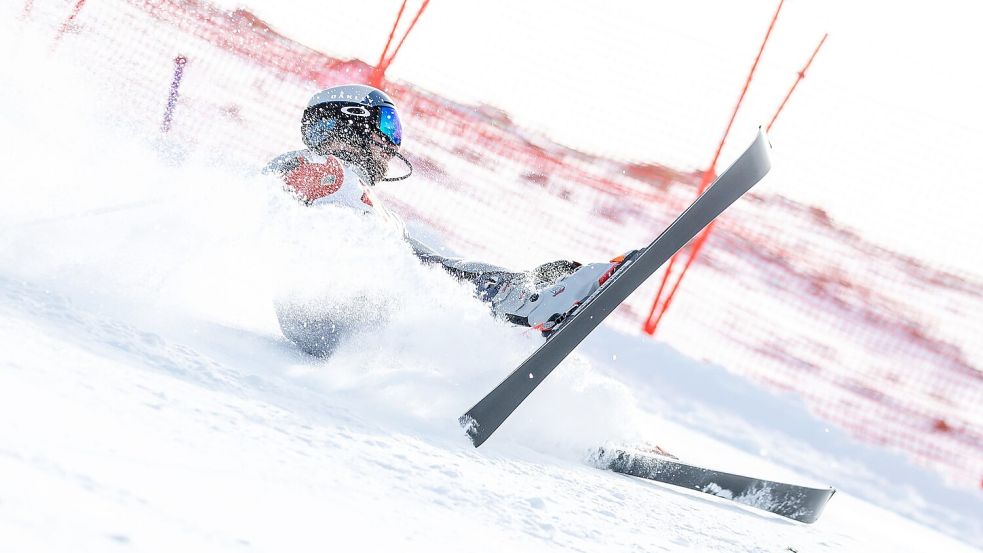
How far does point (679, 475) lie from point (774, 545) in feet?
2.07

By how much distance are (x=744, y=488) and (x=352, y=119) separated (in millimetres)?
2322

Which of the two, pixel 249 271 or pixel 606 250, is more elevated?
pixel 606 250

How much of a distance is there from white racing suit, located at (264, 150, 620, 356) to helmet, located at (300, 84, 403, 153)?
1.04 ft

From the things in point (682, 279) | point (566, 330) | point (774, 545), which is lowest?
point (774, 545)

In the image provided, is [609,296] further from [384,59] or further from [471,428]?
[384,59]

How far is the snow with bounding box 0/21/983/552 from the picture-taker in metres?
1.11

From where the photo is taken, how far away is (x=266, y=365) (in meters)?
2.44

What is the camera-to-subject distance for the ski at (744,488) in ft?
9.52

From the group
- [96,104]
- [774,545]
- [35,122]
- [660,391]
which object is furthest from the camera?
[660,391]

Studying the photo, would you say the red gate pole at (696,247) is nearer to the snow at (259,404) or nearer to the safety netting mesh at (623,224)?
the safety netting mesh at (623,224)

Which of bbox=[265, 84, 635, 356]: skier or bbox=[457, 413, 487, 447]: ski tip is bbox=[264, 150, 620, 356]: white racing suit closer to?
bbox=[265, 84, 635, 356]: skier

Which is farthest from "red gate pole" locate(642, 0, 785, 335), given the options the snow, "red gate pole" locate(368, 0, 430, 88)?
"red gate pole" locate(368, 0, 430, 88)

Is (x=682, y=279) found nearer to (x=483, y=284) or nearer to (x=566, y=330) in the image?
(x=483, y=284)

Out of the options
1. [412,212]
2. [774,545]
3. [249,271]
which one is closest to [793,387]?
[412,212]
